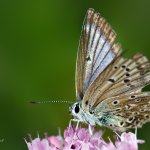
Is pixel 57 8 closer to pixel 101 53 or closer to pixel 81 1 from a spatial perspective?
pixel 81 1

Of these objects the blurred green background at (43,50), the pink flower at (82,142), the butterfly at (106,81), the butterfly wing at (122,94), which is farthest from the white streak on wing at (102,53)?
the blurred green background at (43,50)

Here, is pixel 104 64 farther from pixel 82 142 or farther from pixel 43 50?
pixel 43 50

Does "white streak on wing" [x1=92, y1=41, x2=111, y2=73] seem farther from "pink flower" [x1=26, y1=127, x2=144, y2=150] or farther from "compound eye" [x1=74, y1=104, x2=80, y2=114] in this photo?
"pink flower" [x1=26, y1=127, x2=144, y2=150]

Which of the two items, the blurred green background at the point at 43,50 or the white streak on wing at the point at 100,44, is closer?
the white streak on wing at the point at 100,44

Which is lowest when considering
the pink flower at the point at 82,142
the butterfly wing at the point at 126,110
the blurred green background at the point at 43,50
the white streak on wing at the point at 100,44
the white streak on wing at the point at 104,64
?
the pink flower at the point at 82,142

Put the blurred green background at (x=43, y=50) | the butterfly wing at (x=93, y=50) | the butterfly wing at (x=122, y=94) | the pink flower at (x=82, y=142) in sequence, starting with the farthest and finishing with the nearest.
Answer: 1. the blurred green background at (x=43, y=50)
2. the butterfly wing at (x=93, y=50)
3. the butterfly wing at (x=122, y=94)
4. the pink flower at (x=82, y=142)

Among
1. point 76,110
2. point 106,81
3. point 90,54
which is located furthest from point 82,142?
point 90,54

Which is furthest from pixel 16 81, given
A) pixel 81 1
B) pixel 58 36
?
pixel 81 1

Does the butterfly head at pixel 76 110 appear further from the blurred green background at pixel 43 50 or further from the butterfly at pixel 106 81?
the blurred green background at pixel 43 50
